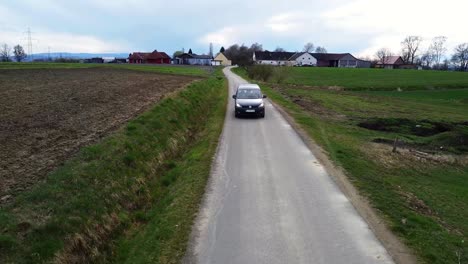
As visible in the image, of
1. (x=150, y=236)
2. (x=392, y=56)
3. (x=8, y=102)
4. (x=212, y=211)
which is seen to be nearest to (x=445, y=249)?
(x=212, y=211)

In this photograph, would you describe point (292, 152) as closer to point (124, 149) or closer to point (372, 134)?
point (124, 149)

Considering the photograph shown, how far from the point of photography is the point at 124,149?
1236 cm

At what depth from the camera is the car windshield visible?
23.8m

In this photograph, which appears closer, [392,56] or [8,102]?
[8,102]

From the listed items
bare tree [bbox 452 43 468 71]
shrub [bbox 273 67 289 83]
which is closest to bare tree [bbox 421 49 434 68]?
bare tree [bbox 452 43 468 71]

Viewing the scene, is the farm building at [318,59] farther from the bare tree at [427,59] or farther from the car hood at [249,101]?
the car hood at [249,101]

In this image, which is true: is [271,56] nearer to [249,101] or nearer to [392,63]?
[392,63]

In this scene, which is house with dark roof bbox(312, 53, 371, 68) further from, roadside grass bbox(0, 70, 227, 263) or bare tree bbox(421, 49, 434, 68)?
roadside grass bbox(0, 70, 227, 263)

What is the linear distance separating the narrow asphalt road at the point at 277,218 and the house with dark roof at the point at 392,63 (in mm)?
159651

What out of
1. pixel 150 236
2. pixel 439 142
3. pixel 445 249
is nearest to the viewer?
pixel 445 249

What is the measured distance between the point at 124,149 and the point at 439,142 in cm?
1517

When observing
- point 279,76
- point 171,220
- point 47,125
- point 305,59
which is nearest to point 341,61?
point 305,59

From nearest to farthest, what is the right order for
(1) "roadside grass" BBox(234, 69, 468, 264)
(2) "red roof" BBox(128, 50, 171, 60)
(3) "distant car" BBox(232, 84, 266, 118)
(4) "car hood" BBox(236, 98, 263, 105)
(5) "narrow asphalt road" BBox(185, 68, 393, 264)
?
(5) "narrow asphalt road" BBox(185, 68, 393, 264)
(1) "roadside grass" BBox(234, 69, 468, 264)
(3) "distant car" BBox(232, 84, 266, 118)
(4) "car hood" BBox(236, 98, 263, 105)
(2) "red roof" BBox(128, 50, 171, 60)

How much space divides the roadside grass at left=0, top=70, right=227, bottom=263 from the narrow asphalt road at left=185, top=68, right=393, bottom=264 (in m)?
0.55
